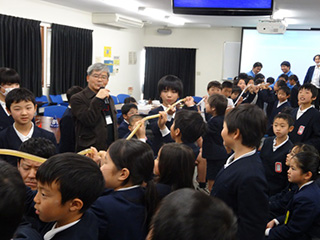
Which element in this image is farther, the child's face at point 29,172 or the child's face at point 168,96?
the child's face at point 168,96

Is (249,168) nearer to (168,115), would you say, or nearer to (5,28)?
(168,115)

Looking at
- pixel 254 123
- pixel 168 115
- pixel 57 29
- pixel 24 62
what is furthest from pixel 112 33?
pixel 254 123

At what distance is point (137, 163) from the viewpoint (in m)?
1.66

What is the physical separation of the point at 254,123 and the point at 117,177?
0.75 metres

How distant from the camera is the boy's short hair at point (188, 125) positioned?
269 cm

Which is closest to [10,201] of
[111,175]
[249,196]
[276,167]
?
[111,175]

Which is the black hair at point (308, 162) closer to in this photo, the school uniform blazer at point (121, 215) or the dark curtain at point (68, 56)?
the school uniform blazer at point (121, 215)

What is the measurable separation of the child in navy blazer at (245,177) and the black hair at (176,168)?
0.22m

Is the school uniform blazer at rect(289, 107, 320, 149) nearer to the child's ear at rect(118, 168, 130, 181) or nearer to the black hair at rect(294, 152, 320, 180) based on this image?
the black hair at rect(294, 152, 320, 180)

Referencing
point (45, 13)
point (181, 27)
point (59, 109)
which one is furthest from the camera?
point (181, 27)

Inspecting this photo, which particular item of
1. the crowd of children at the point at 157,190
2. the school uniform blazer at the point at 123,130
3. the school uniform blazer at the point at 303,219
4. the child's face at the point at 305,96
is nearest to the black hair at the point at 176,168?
the crowd of children at the point at 157,190

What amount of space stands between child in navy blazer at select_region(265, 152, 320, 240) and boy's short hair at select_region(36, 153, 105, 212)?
5.20 feet

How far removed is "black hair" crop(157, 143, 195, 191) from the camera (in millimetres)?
1914

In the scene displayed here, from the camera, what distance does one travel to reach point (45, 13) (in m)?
7.04
